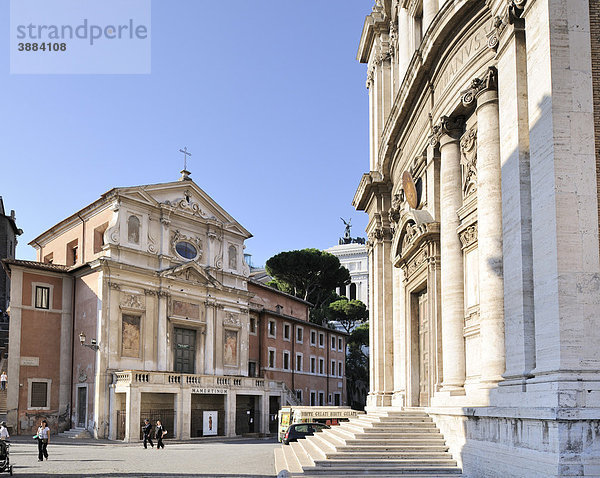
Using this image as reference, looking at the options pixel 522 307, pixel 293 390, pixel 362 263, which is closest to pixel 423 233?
pixel 522 307

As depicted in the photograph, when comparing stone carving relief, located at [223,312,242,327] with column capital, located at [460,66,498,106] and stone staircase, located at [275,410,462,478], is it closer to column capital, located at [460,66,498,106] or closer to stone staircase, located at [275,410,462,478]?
stone staircase, located at [275,410,462,478]

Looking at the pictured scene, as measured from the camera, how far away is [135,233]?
3875 cm

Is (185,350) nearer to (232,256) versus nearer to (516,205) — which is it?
(232,256)

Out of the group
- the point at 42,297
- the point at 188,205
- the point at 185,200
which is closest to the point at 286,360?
the point at 188,205

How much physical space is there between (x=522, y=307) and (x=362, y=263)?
98671mm

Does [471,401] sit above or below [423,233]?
below

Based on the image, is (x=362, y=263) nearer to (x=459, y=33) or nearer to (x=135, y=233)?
(x=135, y=233)

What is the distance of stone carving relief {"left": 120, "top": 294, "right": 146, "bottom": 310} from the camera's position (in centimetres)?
3731

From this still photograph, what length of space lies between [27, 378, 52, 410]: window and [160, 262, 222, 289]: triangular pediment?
329 inches

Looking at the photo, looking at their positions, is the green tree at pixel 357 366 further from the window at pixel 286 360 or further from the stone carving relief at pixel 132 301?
the stone carving relief at pixel 132 301

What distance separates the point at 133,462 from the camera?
A: 74.1ft

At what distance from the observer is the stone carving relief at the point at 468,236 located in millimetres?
14320

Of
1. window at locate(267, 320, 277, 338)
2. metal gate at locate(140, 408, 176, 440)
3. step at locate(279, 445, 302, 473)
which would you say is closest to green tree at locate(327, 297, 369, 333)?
window at locate(267, 320, 277, 338)

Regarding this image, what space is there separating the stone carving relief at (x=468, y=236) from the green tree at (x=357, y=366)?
171 feet
